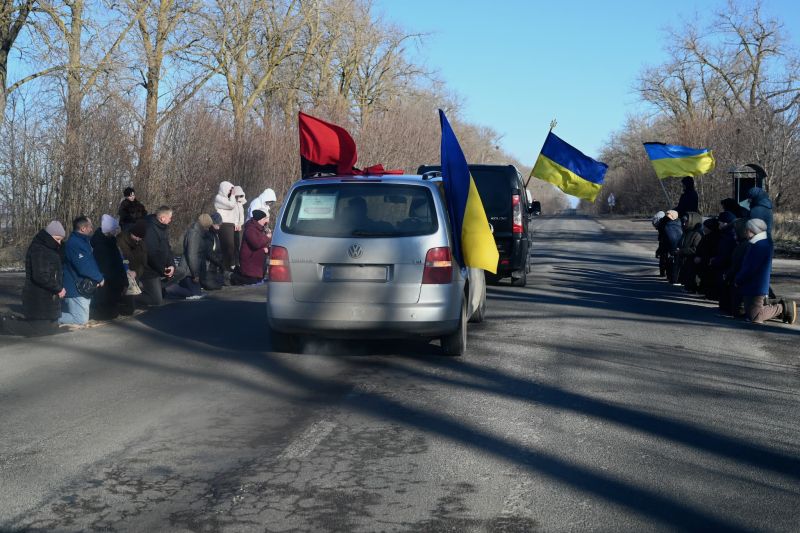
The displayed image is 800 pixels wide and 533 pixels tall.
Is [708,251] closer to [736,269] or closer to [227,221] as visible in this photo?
[736,269]

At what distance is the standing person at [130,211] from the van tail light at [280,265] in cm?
635

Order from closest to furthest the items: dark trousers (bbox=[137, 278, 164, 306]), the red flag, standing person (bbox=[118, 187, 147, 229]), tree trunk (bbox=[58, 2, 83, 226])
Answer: the red flag
dark trousers (bbox=[137, 278, 164, 306])
standing person (bbox=[118, 187, 147, 229])
tree trunk (bbox=[58, 2, 83, 226])

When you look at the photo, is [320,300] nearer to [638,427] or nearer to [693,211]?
[638,427]

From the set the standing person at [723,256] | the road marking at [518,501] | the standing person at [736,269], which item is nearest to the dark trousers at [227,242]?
the standing person at [723,256]

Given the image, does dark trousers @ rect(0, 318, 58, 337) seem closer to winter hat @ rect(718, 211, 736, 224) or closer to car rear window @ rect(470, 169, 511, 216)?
car rear window @ rect(470, 169, 511, 216)

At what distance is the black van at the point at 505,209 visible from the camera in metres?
16.9

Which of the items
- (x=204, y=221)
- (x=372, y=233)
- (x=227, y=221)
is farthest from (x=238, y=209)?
(x=372, y=233)

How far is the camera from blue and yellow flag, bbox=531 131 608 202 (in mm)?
19016

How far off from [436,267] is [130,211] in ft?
26.3

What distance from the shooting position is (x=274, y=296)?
9570 mm

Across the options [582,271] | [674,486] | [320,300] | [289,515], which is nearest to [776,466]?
[674,486]

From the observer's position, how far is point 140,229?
1434cm

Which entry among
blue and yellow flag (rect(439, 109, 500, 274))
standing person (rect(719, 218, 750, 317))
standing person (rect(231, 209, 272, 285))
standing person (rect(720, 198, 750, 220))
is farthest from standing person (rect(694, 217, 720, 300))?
standing person (rect(231, 209, 272, 285))

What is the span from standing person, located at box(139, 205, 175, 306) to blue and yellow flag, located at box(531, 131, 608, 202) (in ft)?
25.2
